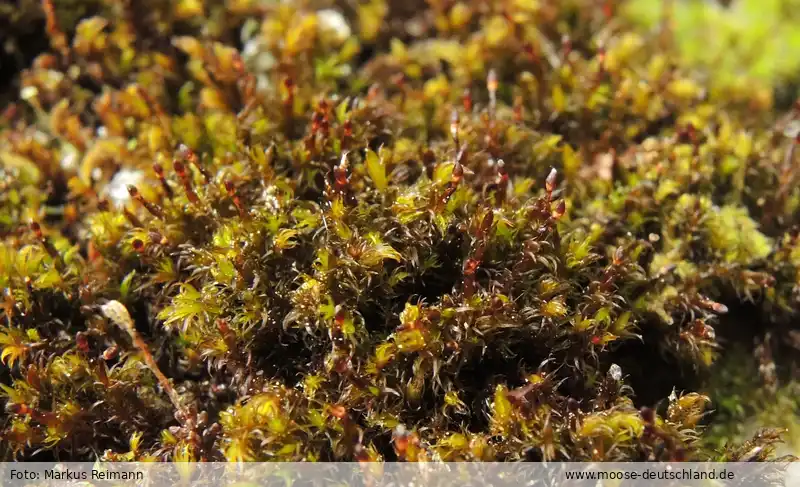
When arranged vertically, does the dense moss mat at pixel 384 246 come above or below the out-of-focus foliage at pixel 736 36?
below

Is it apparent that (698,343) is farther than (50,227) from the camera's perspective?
No

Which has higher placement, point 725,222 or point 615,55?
point 615,55

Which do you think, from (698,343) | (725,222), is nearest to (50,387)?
(698,343)

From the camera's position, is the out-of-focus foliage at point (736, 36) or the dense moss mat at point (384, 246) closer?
the dense moss mat at point (384, 246)

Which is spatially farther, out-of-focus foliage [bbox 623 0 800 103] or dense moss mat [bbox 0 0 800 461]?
out-of-focus foliage [bbox 623 0 800 103]

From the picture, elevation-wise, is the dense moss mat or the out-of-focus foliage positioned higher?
the out-of-focus foliage

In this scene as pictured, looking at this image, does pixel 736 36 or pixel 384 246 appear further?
pixel 736 36

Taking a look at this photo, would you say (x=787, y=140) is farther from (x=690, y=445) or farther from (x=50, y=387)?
(x=50, y=387)

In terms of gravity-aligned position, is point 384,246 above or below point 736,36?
below
